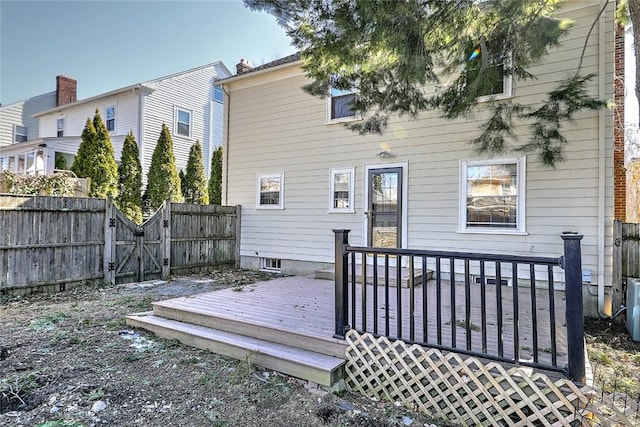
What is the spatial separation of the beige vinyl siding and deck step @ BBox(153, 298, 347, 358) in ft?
65.8

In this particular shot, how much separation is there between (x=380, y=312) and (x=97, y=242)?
5.80 metres

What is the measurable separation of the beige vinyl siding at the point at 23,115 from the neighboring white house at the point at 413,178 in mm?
16109

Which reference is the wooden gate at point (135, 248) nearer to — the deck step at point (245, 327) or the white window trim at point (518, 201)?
the deck step at point (245, 327)

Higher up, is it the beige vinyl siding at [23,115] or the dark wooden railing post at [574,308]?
the beige vinyl siding at [23,115]

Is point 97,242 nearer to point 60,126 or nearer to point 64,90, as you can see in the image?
point 60,126

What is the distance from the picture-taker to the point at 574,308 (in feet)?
7.61

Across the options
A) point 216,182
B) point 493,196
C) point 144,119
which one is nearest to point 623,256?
point 493,196

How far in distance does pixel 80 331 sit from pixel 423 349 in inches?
161

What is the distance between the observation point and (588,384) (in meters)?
2.36

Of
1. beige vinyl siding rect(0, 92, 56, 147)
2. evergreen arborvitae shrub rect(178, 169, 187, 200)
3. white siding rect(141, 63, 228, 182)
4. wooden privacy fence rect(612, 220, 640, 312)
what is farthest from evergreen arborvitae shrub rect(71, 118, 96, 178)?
wooden privacy fence rect(612, 220, 640, 312)

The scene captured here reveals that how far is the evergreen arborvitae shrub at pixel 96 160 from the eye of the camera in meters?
11.7

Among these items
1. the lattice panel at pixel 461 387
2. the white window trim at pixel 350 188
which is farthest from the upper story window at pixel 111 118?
the lattice panel at pixel 461 387

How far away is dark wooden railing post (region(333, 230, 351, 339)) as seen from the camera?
3.28 m

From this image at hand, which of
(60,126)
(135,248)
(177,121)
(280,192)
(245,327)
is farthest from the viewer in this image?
(60,126)
